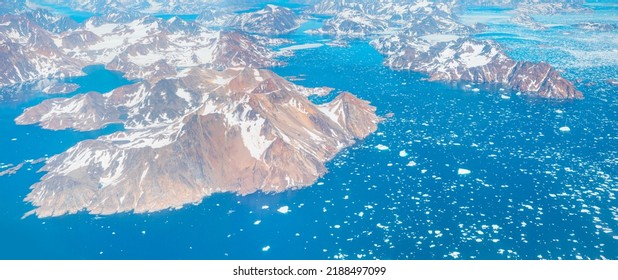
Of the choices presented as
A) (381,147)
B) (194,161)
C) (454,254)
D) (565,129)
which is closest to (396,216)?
(454,254)

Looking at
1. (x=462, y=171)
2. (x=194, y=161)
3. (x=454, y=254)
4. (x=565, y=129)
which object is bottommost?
(x=565, y=129)

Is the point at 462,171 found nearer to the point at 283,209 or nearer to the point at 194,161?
the point at 283,209

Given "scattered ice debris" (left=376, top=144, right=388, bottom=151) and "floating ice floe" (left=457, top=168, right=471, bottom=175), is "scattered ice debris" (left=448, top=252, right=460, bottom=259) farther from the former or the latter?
"scattered ice debris" (left=376, top=144, right=388, bottom=151)

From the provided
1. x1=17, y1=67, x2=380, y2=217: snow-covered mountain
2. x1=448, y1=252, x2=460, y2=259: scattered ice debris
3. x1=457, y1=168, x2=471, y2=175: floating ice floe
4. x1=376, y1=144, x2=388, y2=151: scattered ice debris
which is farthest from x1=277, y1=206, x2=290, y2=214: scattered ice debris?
x1=457, y1=168, x2=471, y2=175: floating ice floe

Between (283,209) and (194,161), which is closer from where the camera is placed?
(283,209)

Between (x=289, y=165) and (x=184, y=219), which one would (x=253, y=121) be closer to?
(x=289, y=165)

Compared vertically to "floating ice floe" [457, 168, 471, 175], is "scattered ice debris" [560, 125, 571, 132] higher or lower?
lower

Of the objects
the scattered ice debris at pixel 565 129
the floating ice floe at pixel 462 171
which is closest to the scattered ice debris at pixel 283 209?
the floating ice floe at pixel 462 171

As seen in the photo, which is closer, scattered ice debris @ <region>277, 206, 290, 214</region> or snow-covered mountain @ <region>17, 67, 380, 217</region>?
scattered ice debris @ <region>277, 206, 290, 214</region>

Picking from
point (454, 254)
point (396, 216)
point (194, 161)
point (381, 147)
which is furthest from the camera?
point (381, 147)

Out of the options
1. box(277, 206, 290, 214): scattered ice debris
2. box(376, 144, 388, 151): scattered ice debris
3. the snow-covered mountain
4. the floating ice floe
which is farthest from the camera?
box(376, 144, 388, 151): scattered ice debris

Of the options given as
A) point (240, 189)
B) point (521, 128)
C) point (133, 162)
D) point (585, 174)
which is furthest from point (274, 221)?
point (521, 128)
